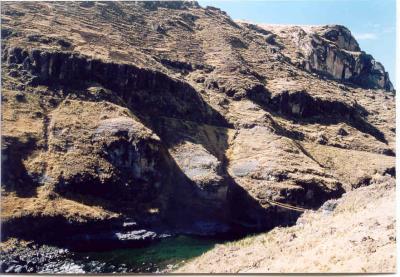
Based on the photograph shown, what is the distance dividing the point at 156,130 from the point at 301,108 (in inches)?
1076

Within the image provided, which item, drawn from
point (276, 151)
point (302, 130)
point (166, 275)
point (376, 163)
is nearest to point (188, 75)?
point (302, 130)

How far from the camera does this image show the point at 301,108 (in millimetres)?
78438

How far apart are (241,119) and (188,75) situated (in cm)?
1501

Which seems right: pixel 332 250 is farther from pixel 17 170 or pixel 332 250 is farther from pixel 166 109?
pixel 166 109

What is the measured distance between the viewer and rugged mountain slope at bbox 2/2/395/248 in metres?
46.1

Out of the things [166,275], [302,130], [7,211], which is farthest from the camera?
[302,130]

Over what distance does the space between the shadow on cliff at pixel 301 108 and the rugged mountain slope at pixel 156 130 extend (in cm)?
18

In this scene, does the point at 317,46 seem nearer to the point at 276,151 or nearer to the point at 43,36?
the point at 276,151

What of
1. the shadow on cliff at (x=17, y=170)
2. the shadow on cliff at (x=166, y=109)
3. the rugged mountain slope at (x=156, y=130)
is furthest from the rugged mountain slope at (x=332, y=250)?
the shadow on cliff at (x=166, y=109)

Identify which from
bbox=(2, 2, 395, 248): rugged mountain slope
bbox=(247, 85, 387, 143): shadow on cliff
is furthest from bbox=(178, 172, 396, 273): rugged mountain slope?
bbox=(247, 85, 387, 143): shadow on cliff

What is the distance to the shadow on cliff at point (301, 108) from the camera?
7812cm

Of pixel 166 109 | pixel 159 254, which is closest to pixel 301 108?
pixel 166 109

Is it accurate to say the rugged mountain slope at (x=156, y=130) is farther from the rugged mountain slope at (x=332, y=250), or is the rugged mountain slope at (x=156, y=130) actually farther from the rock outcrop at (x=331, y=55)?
the rugged mountain slope at (x=332, y=250)

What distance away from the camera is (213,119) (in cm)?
6888
